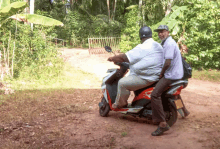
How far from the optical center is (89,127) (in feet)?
15.2

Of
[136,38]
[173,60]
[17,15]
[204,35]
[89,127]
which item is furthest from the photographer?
[136,38]

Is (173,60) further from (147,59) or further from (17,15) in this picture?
(17,15)

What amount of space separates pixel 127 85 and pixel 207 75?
7201 mm

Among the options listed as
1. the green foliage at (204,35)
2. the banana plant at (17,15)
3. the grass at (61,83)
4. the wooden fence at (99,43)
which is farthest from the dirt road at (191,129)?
the wooden fence at (99,43)

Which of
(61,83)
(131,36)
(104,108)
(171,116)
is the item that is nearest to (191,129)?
(171,116)

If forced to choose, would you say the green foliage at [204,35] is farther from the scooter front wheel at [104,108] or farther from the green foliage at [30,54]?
the scooter front wheel at [104,108]

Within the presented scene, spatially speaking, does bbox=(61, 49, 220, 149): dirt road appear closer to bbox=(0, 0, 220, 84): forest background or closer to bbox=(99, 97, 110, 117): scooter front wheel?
bbox=(99, 97, 110, 117): scooter front wheel

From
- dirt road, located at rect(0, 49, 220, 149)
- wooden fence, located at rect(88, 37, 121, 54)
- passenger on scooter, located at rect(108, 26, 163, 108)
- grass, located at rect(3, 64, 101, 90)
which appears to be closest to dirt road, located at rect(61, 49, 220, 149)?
dirt road, located at rect(0, 49, 220, 149)

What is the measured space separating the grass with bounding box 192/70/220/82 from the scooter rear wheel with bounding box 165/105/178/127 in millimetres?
6376

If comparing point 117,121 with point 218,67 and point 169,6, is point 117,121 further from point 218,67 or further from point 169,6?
point 169,6

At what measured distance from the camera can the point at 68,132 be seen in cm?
434

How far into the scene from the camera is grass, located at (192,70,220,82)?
1008 centimetres

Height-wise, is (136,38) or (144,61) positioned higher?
(136,38)

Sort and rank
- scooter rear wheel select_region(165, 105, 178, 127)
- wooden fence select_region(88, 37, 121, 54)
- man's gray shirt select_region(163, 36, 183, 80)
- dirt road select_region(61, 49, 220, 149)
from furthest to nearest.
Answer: wooden fence select_region(88, 37, 121, 54), scooter rear wheel select_region(165, 105, 178, 127), man's gray shirt select_region(163, 36, 183, 80), dirt road select_region(61, 49, 220, 149)
